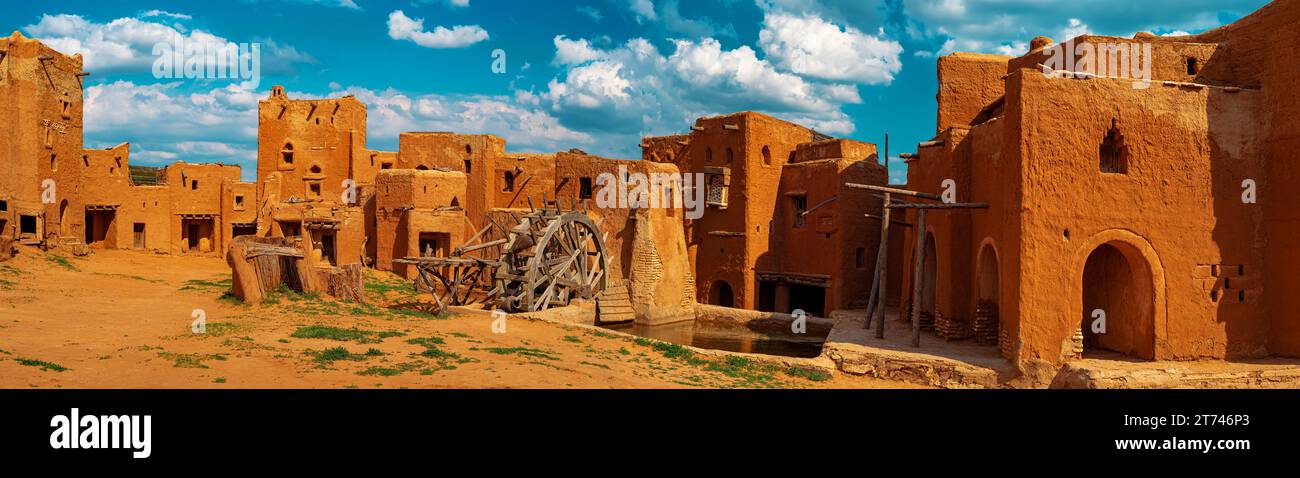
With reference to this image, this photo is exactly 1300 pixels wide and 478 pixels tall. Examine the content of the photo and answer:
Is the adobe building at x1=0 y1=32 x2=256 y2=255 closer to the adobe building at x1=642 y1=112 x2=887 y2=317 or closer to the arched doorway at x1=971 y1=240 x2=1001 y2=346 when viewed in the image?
the adobe building at x1=642 y1=112 x2=887 y2=317

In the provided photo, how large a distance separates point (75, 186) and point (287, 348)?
25808mm

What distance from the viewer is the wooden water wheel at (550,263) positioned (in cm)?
2314

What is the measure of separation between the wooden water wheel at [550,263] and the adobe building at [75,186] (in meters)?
17.7

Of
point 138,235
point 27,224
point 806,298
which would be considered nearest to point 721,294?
point 806,298

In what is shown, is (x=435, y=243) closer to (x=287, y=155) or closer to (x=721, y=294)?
(x=287, y=155)

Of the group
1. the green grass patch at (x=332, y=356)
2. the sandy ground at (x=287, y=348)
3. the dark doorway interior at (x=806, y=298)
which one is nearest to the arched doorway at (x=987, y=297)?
the sandy ground at (x=287, y=348)

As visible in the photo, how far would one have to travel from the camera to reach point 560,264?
82.8ft

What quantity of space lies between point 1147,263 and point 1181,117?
3012 mm

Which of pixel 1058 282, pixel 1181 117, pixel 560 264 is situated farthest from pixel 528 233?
pixel 1181 117

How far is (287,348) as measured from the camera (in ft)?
42.2

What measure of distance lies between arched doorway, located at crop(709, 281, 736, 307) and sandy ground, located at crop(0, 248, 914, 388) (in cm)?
1330

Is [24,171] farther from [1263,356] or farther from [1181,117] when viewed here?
[1263,356]

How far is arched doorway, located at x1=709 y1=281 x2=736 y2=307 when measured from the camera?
32.3m

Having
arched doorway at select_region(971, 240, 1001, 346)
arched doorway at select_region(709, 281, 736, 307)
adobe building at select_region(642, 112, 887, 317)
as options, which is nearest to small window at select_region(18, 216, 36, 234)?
adobe building at select_region(642, 112, 887, 317)
